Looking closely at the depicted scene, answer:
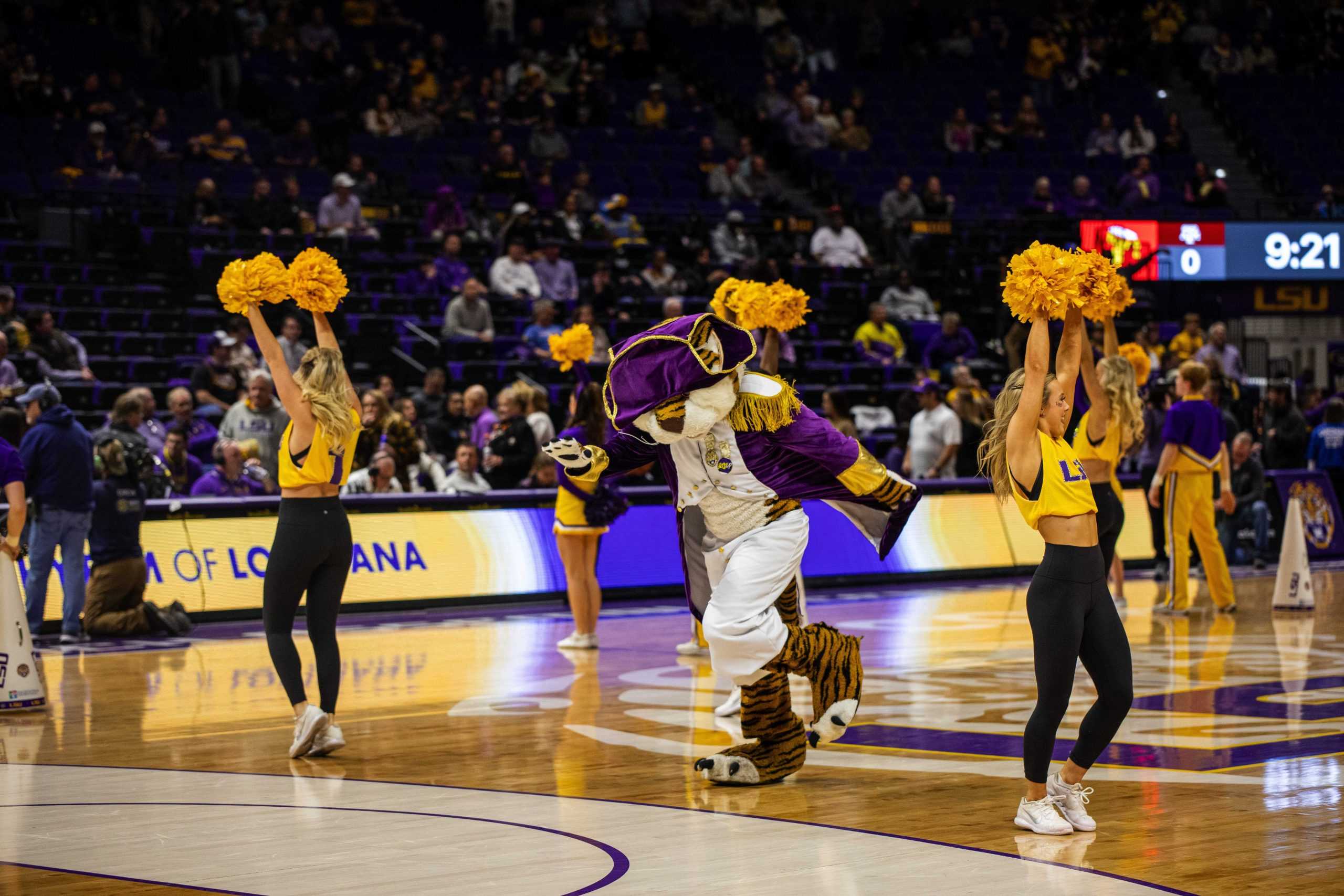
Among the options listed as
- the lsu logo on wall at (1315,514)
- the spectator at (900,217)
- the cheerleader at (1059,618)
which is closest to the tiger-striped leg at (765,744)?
the cheerleader at (1059,618)

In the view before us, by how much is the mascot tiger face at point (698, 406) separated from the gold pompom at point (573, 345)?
3.51 metres

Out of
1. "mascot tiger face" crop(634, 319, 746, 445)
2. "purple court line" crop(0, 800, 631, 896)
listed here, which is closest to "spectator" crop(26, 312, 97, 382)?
"purple court line" crop(0, 800, 631, 896)

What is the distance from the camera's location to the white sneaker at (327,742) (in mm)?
7793

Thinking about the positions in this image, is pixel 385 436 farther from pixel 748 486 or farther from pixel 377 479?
pixel 748 486

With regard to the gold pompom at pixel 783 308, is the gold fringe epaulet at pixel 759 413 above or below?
below

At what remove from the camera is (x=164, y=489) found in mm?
13570

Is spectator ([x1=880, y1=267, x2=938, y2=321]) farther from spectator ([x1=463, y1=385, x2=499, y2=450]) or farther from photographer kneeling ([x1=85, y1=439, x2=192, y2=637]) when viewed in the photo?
photographer kneeling ([x1=85, y1=439, x2=192, y2=637])

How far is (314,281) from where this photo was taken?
26.7 ft

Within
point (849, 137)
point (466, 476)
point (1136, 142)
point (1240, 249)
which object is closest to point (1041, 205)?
point (1240, 249)

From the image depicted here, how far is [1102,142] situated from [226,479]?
17.3 metres

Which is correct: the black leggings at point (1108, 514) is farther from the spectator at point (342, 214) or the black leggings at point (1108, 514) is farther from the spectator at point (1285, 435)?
the spectator at point (342, 214)

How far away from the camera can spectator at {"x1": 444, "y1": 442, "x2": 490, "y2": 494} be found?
1491 cm

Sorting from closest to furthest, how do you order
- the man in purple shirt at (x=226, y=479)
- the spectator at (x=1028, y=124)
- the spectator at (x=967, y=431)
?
1. the man in purple shirt at (x=226, y=479)
2. the spectator at (x=967, y=431)
3. the spectator at (x=1028, y=124)

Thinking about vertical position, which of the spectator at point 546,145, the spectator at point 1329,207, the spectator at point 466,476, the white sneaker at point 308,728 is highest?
the spectator at point 546,145
